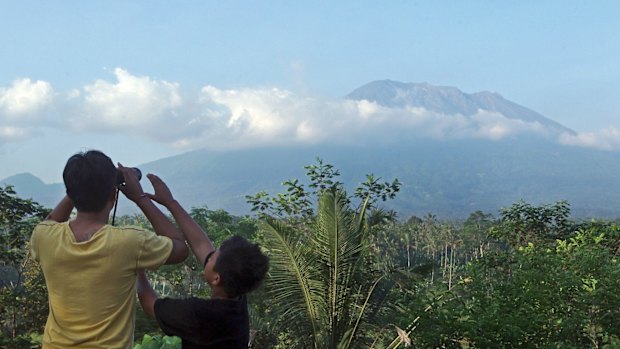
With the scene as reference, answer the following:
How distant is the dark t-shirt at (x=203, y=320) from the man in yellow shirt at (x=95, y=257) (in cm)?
12

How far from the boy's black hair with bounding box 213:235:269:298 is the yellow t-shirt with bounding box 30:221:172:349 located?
0.16 metres

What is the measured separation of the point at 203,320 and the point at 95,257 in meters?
0.34

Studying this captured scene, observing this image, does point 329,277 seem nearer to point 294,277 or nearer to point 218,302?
point 294,277

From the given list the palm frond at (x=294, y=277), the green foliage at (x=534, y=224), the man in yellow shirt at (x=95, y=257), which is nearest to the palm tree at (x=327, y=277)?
the palm frond at (x=294, y=277)

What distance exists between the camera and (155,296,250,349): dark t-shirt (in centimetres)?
154

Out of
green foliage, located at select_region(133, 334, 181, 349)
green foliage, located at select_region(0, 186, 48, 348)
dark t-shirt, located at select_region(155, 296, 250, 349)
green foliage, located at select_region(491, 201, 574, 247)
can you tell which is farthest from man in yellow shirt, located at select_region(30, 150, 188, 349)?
green foliage, located at select_region(491, 201, 574, 247)

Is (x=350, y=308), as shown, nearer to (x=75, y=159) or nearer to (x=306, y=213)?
(x=306, y=213)

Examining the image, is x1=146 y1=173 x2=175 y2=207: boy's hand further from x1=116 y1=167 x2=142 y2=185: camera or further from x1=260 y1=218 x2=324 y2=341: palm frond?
x1=260 y1=218 x2=324 y2=341: palm frond

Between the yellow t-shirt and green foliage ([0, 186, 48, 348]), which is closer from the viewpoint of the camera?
the yellow t-shirt

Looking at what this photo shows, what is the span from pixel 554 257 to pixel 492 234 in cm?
536

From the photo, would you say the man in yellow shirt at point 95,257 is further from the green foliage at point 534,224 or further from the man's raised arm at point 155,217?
the green foliage at point 534,224

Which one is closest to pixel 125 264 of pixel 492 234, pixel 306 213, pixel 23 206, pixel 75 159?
pixel 75 159

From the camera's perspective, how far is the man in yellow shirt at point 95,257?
1523 mm

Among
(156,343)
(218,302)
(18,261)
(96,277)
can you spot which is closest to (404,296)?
(156,343)
